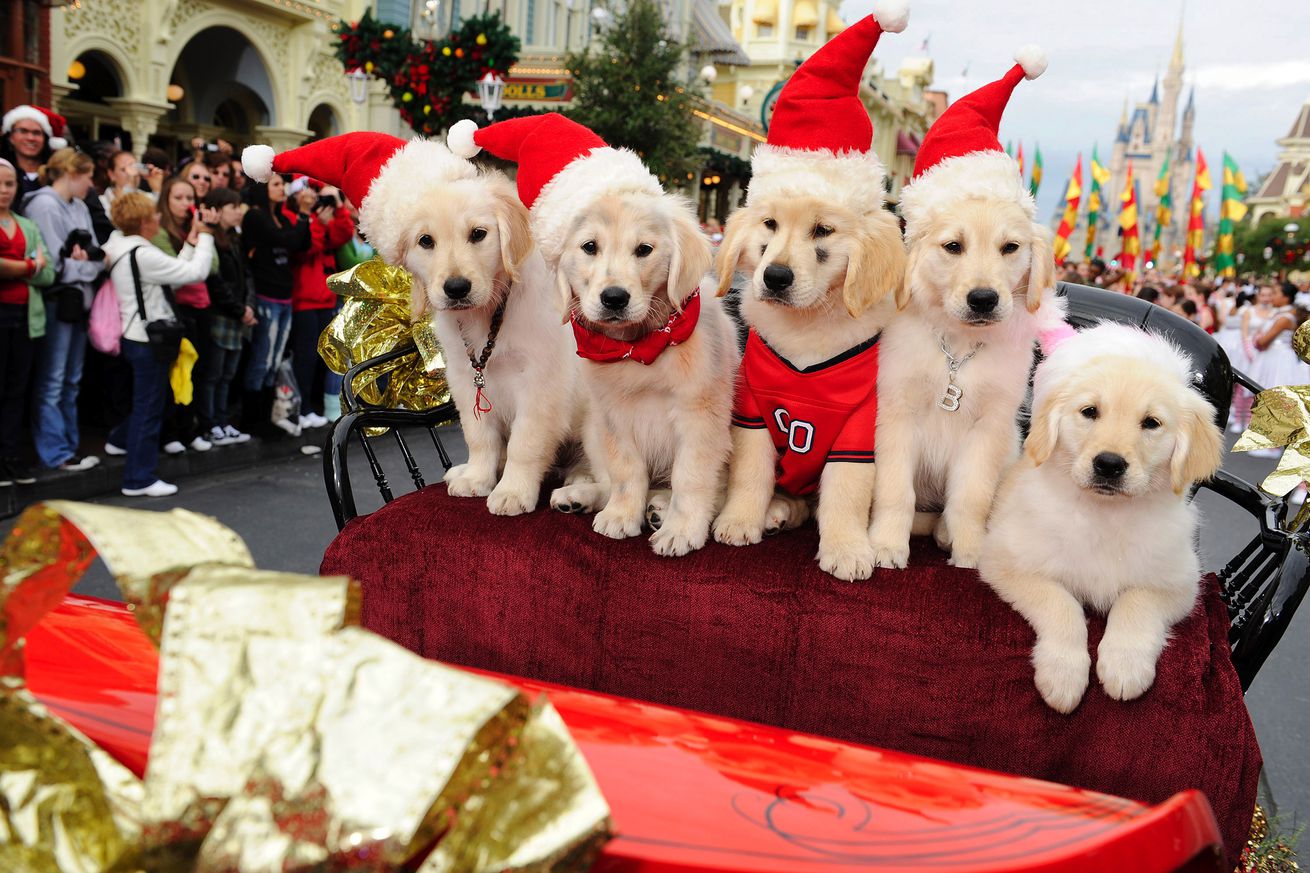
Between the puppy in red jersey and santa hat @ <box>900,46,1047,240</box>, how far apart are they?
0.33ft

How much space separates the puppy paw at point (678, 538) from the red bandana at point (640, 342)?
45cm

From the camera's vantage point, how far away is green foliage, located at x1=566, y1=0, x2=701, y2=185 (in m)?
18.6

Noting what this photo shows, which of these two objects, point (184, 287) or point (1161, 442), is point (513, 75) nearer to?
point (184, 287)

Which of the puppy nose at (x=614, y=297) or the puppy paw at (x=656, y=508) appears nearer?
the puppy nose at (x=614, y=297)

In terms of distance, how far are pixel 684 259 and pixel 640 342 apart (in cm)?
25

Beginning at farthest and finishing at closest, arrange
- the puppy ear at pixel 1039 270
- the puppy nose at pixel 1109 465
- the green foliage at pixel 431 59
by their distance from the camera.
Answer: the green foliage at pixel 431 59 → the puppy ear at pixel 1039 270 → the puppy nose at pixel 1109 465

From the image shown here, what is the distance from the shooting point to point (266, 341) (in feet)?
26.1

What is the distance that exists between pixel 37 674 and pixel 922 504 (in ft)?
7.30

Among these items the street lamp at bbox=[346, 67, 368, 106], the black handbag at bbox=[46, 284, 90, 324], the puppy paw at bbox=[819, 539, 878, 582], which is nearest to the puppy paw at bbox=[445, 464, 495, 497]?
the puppy paw at bbox=[819, 539, 878, 582]

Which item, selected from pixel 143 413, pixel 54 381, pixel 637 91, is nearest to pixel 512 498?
pixel 143 413

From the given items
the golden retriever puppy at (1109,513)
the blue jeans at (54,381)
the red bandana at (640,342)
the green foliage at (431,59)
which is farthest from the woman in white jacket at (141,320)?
the green foliage at (431,59)

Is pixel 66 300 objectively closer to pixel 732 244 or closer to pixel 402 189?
pixel 402 189

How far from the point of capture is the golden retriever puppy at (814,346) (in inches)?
97.7

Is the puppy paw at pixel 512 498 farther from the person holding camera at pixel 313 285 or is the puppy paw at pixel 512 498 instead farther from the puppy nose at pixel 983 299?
the person holding camera at pixel 313 285
